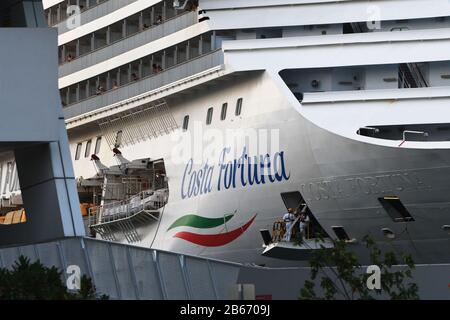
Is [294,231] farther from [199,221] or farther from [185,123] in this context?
[185,123]

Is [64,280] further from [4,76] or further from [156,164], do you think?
[156,164]

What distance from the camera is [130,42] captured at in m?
44.2

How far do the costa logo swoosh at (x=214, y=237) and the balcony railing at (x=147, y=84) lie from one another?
13.8ft

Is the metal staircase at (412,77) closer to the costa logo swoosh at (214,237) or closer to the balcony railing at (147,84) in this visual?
the balcony railing at (147,84)

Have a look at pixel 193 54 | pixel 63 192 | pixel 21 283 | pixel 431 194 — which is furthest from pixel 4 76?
pixel 193 54

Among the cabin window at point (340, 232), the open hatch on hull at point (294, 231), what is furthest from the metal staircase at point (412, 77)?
the cabin window at point (340, 232)

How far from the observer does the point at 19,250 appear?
64.9 ft

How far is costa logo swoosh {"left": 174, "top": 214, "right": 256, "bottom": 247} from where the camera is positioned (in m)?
36.8

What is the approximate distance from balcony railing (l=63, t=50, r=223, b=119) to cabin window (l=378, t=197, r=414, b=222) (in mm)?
6315

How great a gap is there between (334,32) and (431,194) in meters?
5.96

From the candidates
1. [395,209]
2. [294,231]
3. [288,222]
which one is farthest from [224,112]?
[395,209]

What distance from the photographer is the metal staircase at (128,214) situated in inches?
1620

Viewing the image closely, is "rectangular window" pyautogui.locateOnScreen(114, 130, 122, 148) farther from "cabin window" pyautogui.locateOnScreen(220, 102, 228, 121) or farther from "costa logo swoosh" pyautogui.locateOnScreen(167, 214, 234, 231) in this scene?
"cabin window" pyautogui.locateOnScreen(220, 102, 228, 121)

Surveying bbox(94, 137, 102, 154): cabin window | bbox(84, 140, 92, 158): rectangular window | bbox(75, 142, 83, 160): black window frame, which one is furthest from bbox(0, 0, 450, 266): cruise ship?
bbox(75, 142, 83, 160): black window frame
